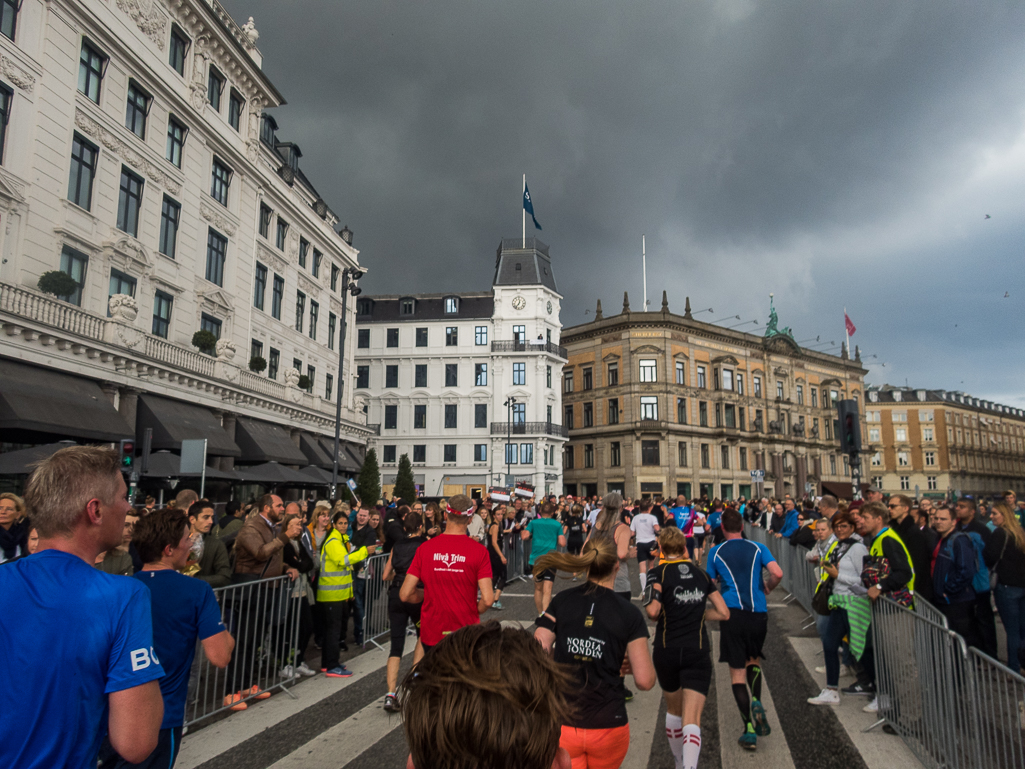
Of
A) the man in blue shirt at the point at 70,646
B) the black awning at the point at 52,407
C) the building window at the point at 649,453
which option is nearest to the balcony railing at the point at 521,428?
the building window at the point at 649,453

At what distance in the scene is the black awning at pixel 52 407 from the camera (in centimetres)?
1538

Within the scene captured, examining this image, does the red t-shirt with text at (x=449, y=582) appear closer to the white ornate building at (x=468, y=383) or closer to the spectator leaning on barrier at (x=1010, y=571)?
the spectator leaning on barrier at (x=1010, y=571)

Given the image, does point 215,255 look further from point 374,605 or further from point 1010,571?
point 1010,571

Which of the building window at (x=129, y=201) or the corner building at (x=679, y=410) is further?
the corner building at (x=679, y=410)

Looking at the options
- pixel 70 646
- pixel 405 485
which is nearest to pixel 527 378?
pixel 405 485

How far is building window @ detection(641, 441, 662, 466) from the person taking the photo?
5425cm

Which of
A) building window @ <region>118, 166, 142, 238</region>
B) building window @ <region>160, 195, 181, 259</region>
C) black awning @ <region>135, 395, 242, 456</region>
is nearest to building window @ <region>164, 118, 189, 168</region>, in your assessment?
building window @ <region>160, 195, 181, 259</region>

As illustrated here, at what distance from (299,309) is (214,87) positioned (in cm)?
1111

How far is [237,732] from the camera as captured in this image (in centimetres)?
589

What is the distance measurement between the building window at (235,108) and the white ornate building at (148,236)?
0.11m

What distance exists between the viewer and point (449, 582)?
557 cm

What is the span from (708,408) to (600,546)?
56552 mm

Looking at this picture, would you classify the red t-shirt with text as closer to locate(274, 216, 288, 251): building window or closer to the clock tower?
locate(274, 216, 288, 251): building window

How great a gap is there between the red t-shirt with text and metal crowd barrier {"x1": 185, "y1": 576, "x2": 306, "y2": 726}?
7.13 ft
